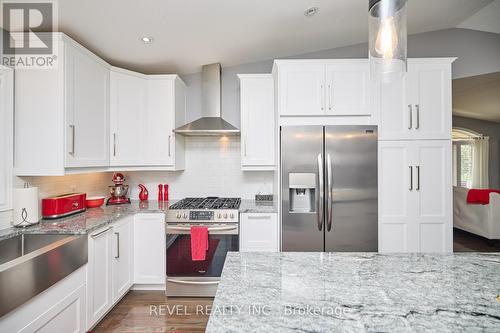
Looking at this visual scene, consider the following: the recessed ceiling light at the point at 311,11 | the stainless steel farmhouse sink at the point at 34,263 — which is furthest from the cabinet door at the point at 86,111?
the recessed ceiling light at the point at 311,11

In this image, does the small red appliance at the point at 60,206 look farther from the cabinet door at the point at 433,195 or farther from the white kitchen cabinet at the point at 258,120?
the cabinet door at the point at 433,195

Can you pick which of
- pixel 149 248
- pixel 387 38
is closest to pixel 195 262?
pixel 149 248

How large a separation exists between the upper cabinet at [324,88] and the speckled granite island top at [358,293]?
5.21 ft

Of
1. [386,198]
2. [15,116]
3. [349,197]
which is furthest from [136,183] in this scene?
[386,198]

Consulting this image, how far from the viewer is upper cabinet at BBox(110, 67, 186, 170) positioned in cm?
277

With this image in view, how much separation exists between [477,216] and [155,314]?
17.7 feet

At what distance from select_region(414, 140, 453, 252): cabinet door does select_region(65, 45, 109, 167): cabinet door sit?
311 cm

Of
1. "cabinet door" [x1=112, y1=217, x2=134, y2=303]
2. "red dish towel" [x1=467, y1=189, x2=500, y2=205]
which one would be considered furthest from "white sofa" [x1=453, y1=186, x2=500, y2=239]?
"cabinet door" [x1=112, y1=217, x2=134, y2=303]

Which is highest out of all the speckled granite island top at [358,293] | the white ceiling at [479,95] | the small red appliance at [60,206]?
the white ceiling at [479,95]

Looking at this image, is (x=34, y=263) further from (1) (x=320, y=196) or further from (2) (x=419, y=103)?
(2) (x=419, y=103)

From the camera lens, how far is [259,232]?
101 inches

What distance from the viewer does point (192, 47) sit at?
2682 millimetres

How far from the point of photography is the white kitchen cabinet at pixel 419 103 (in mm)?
2490

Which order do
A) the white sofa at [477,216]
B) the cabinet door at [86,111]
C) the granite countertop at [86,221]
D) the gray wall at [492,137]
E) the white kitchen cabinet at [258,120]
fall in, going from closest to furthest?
the granite countertop at [86,221] → the cabinet door at [86,111] → the white kitchen cabinet at [258,120] → the white sofa at [477,216] → the gray wall at [492,137]
